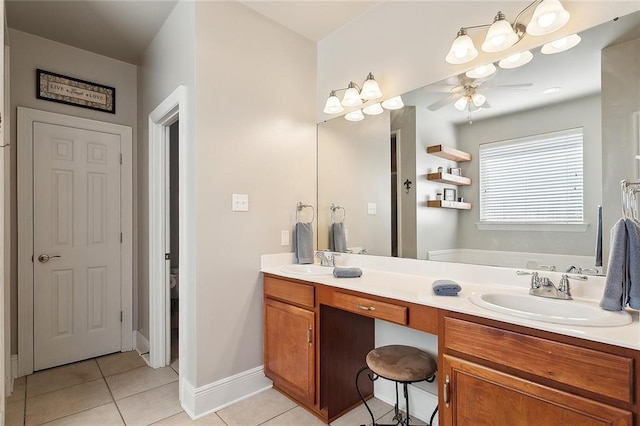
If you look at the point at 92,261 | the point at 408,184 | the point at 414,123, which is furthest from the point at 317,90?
the point at 92,261

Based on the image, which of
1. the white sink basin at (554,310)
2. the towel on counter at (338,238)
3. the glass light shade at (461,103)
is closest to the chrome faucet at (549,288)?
the white sink basin at (554,310)

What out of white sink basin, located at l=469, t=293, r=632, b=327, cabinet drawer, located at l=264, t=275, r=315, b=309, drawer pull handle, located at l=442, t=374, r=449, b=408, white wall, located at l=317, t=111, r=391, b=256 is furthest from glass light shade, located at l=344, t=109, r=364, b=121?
drawer pull handle, located at l=442, t=374, r=449, b=408

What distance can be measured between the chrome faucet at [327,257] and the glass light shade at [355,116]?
1.02 meters

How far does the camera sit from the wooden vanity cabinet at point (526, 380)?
1.00 m

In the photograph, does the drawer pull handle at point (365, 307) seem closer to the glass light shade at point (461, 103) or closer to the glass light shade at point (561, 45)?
the glass light shade at point (461, 103)

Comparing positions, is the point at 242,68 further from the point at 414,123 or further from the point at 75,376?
the point at 75,376

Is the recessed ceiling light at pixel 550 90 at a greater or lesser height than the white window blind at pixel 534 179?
greater

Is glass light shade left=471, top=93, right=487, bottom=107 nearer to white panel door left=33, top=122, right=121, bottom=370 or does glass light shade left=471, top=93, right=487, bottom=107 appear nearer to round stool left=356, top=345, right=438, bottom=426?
round stool left=356, top=345, right=438, bottom=426

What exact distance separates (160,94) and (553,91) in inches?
99.7

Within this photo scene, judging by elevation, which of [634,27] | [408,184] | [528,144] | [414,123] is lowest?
[408,184]

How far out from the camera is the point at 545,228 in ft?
5.28

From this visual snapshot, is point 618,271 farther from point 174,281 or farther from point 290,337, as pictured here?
point 174,281

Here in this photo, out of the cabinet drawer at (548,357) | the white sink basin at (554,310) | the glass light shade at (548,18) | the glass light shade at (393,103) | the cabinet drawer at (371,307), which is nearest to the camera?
the cabinet drawer at (548,357)

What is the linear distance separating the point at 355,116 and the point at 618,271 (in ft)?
5.84
